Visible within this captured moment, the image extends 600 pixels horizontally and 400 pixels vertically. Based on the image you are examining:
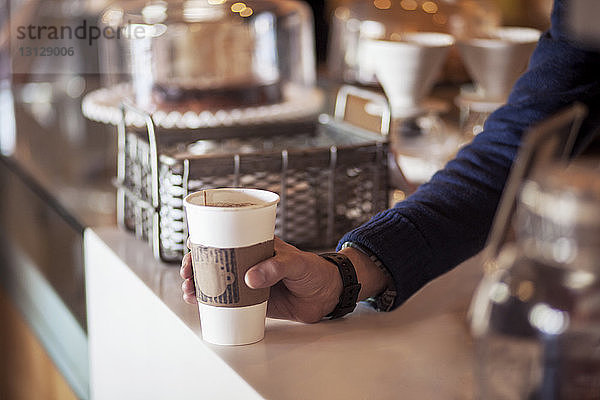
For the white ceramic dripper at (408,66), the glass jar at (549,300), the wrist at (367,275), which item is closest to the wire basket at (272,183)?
the wrist at (367,275)

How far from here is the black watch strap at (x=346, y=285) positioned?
2.73ft

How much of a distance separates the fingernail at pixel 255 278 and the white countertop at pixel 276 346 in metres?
0.07

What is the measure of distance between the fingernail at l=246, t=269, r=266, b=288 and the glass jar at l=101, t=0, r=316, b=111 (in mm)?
916

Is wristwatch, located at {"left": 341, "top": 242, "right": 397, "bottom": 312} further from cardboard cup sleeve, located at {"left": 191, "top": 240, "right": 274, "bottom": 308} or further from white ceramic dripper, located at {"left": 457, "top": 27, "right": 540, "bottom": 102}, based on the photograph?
white ceramic dripper, located at {"left": 457, "top": 27, "right": 540, "bottom": 102}

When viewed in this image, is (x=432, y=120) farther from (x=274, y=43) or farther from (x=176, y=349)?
(x=176, y=349)

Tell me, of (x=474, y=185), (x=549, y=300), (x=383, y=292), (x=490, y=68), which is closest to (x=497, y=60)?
(x=490, y=68)

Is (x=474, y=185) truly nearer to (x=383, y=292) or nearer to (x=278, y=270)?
(x=383, y=292)

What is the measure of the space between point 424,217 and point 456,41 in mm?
601

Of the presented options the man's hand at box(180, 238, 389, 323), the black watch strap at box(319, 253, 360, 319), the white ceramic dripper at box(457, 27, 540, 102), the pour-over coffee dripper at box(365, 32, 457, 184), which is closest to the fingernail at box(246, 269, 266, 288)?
the man's hand at box(180, 238, 389, 323)

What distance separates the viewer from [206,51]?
6.03 feet

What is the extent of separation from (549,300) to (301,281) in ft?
1.06

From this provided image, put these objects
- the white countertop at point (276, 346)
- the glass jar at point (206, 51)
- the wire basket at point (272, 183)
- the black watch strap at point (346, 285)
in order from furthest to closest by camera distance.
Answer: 1. the glass jar at point (206, 51)
2. the wire basket at point (272, 183)
3. the black watch strap at point (346, 285)
4. the white countertop at point (276, 346)

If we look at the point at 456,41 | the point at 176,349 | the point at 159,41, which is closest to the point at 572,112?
the point at 176,349

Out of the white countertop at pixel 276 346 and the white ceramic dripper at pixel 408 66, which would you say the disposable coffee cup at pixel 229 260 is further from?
the white ceramic dripper at pixel 408 66
